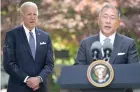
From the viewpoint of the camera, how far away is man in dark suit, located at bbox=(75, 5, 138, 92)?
153 inches

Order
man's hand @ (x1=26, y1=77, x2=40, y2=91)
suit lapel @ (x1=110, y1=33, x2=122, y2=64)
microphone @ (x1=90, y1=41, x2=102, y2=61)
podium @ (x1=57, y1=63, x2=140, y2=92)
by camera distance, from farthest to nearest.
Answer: man's hand @ (x1=26, y1=77, x2=40, y2=91) → suit lapel @ (x1=110, y1=33, x2=122, y2=64) → microphone @ (x1=90, y1=41, x2=102, y2=61) → podium @ (x1=57, y1=63, x2=140, y2=92)

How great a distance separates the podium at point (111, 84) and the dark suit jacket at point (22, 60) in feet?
4.39

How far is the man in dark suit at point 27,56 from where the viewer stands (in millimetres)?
4891

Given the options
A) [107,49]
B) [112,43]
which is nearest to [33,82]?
[112,43]

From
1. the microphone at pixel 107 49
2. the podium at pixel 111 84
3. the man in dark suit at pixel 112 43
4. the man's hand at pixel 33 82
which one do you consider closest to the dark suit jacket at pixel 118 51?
the man in dark suit at pixel 112 43

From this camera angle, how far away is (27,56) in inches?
194

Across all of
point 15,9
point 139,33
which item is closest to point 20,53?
point 139,33

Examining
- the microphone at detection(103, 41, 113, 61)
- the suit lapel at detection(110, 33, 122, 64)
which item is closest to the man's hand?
the suit lapel at detection(110, 33, 122, 64)

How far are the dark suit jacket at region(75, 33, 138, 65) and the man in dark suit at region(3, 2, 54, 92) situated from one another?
1041 millimetres

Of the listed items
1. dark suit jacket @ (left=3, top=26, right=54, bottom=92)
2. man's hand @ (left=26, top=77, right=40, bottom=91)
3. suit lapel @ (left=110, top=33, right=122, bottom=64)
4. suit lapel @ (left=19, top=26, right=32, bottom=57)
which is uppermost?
suit lapel @ (left=110, top=33, right=122, bottom=64)

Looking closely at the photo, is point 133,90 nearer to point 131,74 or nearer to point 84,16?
point 131,74

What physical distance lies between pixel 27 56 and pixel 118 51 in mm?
1300

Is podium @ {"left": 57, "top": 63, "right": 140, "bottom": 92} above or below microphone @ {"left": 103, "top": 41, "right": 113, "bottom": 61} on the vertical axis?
below

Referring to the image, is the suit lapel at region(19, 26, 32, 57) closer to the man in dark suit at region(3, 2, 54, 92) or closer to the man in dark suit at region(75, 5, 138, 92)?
the man in dark suit at region(3, 2, 54, 92)
